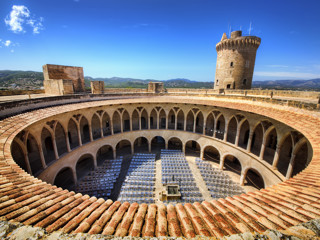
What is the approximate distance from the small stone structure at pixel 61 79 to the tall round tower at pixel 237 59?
24182 millimetres

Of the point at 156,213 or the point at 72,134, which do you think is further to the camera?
the point at 72,134

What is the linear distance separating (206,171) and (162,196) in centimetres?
660

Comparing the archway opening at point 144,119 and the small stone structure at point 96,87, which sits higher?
the small stone structure at point 96,87

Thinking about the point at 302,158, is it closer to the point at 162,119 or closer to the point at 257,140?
the point at 257,140

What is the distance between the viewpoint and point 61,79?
61.5 ft

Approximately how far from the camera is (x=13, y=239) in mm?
2107

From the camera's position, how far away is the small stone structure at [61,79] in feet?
62.6

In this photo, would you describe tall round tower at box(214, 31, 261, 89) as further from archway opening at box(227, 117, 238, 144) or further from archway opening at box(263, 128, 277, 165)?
archway opening at box(263, 128, 277, 165)

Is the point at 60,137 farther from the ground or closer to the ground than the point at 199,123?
closer to the ground

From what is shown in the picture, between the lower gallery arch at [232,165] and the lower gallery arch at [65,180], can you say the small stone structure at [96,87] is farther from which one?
the lower gallery arch at [232,165]

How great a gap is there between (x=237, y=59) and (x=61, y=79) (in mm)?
27190

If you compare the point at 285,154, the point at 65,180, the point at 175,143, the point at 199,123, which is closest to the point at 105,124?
the point at 65,180

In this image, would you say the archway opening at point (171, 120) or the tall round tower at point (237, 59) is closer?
the archway opening at point (171, 120)

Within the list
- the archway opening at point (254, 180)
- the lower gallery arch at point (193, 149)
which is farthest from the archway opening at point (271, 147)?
the lower gallery arch at point (193, 149)
